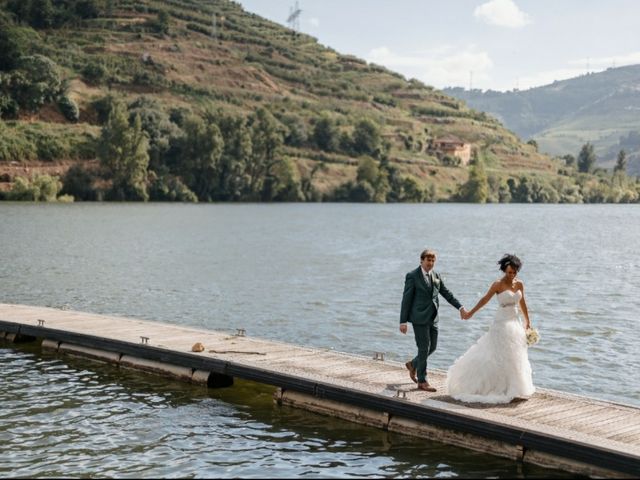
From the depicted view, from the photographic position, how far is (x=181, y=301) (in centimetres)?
3597

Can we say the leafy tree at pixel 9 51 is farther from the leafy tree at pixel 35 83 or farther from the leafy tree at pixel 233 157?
the leafy tree at pixel 233 157

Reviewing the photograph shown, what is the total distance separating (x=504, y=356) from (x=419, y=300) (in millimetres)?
1848

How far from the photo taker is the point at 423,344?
1512cm

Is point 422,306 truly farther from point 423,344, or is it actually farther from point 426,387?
point 426,387

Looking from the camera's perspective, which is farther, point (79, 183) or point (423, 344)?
point (79, 183)

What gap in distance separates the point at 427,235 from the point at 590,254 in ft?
70.9

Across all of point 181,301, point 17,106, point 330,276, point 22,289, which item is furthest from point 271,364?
point 17,106

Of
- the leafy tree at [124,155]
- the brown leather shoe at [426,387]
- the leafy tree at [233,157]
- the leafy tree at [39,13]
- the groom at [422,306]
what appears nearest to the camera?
the groom at [422,306]

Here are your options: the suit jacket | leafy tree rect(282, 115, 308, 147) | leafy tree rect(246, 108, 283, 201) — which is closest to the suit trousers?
the suit jacket

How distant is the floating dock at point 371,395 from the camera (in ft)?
40.8

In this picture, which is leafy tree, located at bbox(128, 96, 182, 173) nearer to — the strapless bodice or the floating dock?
the floating dock

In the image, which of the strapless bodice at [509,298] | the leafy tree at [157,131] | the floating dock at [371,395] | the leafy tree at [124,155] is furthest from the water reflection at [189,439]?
the leafy tree at [157,131]

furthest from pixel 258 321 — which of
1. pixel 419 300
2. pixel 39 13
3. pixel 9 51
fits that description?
pixel 39 13

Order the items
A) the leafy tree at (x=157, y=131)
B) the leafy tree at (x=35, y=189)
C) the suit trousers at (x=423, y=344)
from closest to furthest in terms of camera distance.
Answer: the suit trousers at (x=423, y=344), the leafy tree at (x=35, y=189), the leafy tree at (x=157, y=131)
